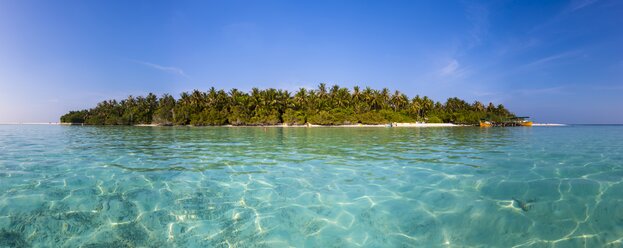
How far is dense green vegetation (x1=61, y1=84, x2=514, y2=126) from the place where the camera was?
308 feet

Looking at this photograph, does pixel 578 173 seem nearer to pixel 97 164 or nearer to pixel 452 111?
pixel 97 164

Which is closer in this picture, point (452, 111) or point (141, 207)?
point (141, 207)

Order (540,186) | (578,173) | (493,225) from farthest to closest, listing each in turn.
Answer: (578,173) → (540,186) → (493,225)

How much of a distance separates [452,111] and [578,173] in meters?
110

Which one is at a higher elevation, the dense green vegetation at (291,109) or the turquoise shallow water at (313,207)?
the dense green vegetation at (291,109)

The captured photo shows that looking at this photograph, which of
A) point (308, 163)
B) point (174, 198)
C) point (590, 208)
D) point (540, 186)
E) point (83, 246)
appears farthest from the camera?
point (308, 163)

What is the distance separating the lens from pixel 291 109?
9600 centimetres

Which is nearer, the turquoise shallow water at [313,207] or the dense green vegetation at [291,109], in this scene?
the turquoise shallow water at [313,207]

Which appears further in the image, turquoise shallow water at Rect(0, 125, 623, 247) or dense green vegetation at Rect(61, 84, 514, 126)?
dense green vegetation at Rect(61, 84, 514, 126)

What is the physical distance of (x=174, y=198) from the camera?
835cm

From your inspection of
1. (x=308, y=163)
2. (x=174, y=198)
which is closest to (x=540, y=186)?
(x=308, y=163)

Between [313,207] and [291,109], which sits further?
[291,109]

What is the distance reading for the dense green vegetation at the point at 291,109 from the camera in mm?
93750

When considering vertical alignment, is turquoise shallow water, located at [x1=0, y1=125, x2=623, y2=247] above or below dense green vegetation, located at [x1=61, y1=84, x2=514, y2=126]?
below
